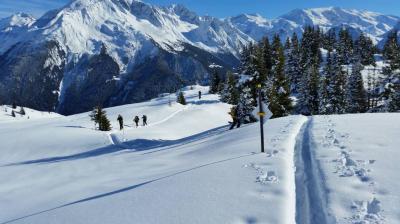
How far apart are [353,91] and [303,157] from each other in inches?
2329

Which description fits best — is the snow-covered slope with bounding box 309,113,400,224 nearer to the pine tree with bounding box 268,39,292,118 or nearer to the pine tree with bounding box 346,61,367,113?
the pine tree with bounding box 268,39,292,118

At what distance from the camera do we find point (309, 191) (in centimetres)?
1111

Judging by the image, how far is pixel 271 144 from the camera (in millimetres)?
17594

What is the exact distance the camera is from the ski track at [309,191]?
31.0 feet

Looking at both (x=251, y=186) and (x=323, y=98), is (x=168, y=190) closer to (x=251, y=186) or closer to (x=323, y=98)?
(x=251, y=186)

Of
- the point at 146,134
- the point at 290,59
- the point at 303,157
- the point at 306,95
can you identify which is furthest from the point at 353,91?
the point at 303,157

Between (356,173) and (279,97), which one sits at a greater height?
(356,173)

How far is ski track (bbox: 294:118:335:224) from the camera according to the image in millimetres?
9445

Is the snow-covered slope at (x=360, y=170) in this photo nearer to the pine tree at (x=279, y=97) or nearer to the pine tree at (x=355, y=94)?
the pine tree at (x=279, y=97)

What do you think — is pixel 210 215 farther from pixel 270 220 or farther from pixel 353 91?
pixel 353 91

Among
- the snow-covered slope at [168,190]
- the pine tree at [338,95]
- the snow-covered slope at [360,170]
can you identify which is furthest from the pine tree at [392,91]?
the snow-covered slope at [360,170]

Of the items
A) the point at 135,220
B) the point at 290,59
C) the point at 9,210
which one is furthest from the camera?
the point at 290,59

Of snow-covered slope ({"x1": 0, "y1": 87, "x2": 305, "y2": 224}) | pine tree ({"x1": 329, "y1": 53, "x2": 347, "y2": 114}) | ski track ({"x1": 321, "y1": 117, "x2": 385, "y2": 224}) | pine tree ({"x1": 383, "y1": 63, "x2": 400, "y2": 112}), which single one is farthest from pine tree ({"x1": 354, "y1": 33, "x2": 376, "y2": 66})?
ski track ({"x1": 321, "y1": 117, "x2": 385, "y2": 224})

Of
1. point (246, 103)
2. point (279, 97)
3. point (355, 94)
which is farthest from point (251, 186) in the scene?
point (355, 94)
